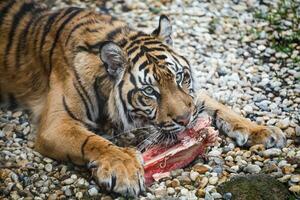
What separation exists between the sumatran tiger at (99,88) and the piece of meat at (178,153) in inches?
4.1

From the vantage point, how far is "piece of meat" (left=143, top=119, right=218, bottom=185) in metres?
3.36

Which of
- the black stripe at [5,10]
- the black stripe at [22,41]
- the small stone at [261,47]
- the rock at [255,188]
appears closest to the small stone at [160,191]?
the rock at [255,188]

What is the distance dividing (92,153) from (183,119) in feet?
1.63

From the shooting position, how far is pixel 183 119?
3.26 m

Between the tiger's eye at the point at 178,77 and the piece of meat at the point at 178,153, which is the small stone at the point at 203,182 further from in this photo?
the tiger's eye at the point at 178,77

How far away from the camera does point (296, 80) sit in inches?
171

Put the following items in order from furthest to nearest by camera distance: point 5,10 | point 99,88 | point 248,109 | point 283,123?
point 5,10 → point 248,109 → point 283,123 → point 99,88

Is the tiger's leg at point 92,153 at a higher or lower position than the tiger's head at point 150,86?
lower

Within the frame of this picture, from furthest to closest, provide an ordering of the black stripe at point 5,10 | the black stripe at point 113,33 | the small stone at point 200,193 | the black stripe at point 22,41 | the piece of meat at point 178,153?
1. the black stripe at point 5,10
2. the black stripe at point 22,41
3. the black stripe at point 113,33
4. the piece of meat at point 178,153
5. the small stone at point 200,193

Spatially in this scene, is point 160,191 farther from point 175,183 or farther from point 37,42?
point 37,42

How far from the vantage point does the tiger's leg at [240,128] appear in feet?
11.7

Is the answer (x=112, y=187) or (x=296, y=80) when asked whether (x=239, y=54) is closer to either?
(x=296, y=80)

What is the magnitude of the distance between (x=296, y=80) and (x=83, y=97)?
1523mm

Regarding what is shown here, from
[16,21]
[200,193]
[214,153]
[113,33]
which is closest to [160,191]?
[200,193]
